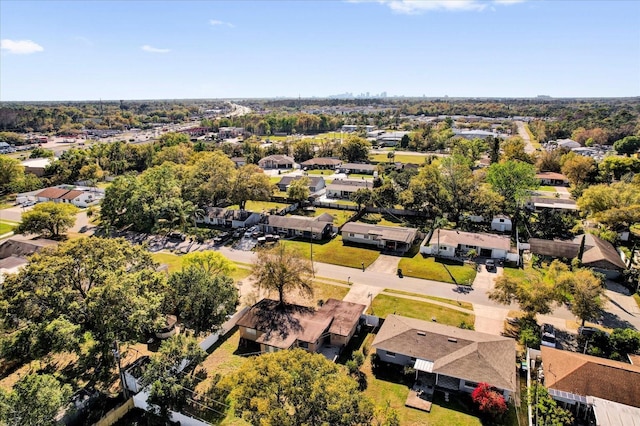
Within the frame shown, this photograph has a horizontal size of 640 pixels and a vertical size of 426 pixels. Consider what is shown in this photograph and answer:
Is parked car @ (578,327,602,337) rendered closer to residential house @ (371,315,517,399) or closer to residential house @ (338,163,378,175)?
residential house @ (371,315,517,399)

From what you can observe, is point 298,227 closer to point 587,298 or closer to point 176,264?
point 176,264

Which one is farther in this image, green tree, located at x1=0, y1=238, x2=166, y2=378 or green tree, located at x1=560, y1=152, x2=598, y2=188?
green tree, located at x1=560, y1=152, x2=598, y2=188

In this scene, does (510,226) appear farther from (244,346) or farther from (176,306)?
(176,306)

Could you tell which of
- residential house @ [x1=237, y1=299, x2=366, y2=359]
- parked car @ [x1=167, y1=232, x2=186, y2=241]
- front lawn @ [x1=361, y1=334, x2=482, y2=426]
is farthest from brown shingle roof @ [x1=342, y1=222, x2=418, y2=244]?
front lawn @ [x1=361, y1=334, x2=482, y2=426]

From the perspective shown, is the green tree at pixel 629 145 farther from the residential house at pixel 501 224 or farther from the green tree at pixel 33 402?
the green tree at pixel 33 402

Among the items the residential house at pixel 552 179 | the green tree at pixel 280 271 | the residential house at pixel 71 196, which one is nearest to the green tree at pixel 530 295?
the green tree at pixel 280 271
